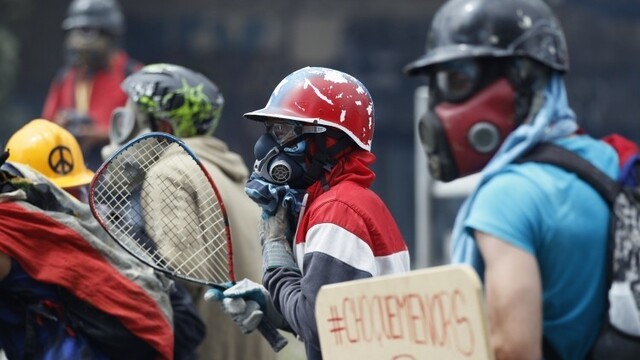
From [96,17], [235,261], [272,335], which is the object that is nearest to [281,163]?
[272,335]

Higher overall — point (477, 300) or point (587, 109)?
point (477, 300)

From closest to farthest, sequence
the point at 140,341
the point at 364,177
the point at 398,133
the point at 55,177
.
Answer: the point at 364,177
the point at 140,341
the point at 55,177
the point at 398,133

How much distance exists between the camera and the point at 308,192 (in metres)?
4.49

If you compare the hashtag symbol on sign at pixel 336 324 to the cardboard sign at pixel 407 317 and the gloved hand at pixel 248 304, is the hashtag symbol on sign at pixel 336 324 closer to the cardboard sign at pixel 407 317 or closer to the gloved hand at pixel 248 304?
the cardboard sign at pixel 407 317

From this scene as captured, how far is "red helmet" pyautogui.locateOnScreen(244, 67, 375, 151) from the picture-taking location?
4.50 meters

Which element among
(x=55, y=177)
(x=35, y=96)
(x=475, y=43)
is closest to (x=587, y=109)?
(x=35, y=96)

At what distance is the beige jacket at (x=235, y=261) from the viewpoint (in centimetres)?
602

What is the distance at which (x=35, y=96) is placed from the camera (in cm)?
1712

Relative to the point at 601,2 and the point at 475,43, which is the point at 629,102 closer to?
the point at 601,2

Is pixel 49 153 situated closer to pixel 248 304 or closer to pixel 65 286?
pixel 65 286

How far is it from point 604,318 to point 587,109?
42.6ft

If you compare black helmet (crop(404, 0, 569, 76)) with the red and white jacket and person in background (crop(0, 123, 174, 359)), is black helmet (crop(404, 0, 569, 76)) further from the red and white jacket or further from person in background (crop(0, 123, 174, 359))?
person in background (crop(0, 123, 174, 359))

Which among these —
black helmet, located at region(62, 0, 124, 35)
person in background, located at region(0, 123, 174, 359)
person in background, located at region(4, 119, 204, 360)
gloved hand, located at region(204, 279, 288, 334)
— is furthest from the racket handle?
black helmet, located at region(62, 0, 124, 35)

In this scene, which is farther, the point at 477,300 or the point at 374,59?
the point at 374,59
